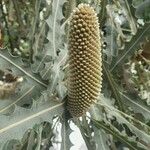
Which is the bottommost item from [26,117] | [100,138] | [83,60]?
[100,138]

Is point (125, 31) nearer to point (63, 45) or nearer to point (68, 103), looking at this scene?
point (63, 45)

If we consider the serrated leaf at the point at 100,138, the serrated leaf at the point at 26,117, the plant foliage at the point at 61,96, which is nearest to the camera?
the serrated leaf at the point at 26,117

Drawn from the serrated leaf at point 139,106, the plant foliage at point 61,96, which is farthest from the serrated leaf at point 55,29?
the serrated leaf at point 139,106

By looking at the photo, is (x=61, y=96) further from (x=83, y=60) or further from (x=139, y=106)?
(x=139, y=106)

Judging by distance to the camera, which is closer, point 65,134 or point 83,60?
point 83,60

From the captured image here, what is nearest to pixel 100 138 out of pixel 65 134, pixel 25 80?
pixel 65 134

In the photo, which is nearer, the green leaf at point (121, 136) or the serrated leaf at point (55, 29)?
the green leaf at point (121, 136)

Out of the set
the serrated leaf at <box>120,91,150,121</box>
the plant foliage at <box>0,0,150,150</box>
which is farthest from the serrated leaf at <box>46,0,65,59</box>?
the serrated leaf at <box>120,91,150,121</box>

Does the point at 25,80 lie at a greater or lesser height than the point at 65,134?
greater

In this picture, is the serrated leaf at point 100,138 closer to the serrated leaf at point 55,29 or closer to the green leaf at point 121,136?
the green leaf at point 121,136
